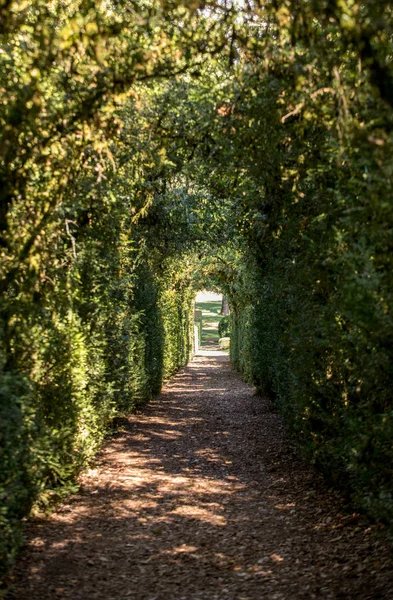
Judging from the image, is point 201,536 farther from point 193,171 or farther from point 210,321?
point 210,321

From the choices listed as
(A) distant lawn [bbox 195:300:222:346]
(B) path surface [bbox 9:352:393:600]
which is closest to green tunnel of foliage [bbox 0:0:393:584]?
(B) path surface [bbox 9:352:393:600]

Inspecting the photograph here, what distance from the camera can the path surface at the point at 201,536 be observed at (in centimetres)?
525

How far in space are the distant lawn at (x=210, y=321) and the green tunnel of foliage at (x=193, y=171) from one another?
52.6 meters

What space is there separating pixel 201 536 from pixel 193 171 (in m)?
4.54

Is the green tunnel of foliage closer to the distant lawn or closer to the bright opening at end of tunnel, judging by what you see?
the bright opening at end of tunnel

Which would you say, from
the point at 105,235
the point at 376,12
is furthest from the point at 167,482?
the point at 376,12

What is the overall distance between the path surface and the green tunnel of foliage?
517mm

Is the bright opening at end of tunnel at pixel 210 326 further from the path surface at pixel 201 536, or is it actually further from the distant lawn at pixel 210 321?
the path surface at pixel 201 536

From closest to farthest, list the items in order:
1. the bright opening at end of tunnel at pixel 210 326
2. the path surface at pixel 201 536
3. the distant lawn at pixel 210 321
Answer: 1. the path surface at pixel 201 536
2. the bright opening at end of tunnel at pixel 210 326
3. the distant lawn at pixel 210 321

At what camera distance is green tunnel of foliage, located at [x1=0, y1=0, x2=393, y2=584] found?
4.49 metres

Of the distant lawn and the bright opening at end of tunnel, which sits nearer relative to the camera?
the bright opening at end of tunnel

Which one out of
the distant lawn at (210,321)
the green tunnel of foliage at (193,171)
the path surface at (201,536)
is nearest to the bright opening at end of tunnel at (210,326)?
the distant lawn at (210,321)

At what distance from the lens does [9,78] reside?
530 cm

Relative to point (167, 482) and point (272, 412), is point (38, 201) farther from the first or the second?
point (272, 412)
